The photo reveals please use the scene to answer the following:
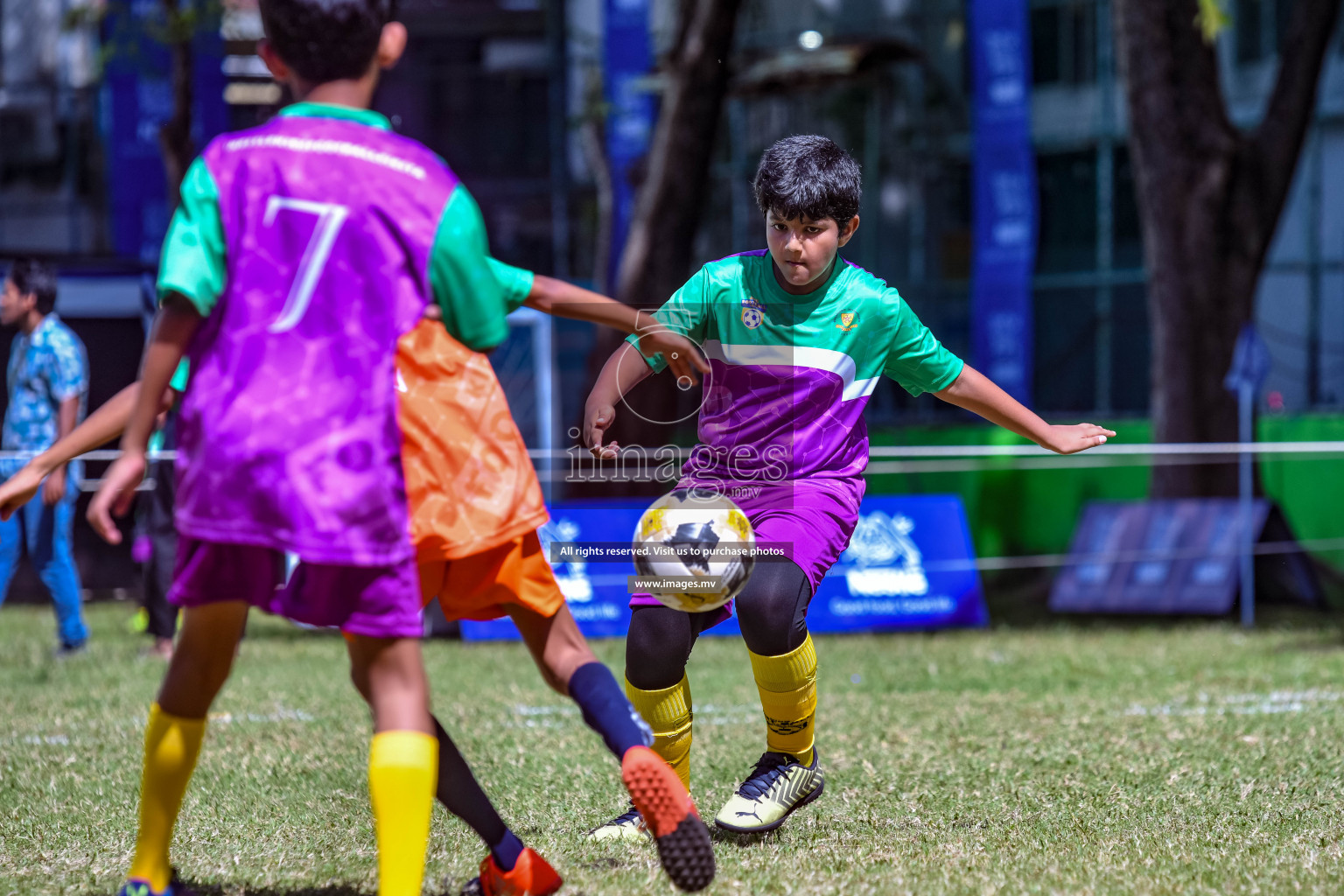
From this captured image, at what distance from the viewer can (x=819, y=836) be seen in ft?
12.4

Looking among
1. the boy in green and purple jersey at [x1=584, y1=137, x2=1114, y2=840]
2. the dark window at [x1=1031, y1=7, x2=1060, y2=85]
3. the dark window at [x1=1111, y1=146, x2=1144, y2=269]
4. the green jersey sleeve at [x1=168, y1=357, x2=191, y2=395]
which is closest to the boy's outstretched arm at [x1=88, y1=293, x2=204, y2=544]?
the green jersey sleeve at [x1=168, y1=357, x2=191, y2=395]

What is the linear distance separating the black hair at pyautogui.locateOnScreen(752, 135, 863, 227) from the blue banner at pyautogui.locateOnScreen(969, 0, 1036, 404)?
41.5 ft

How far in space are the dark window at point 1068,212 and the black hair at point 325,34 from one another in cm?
1933

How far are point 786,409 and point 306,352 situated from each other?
1536 mm

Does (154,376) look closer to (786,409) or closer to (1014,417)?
(786,409)

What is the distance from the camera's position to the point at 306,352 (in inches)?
A: 96.7

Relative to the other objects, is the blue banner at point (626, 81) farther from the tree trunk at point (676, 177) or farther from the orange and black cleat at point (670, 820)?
the orange and black cleat at point (670, 820)

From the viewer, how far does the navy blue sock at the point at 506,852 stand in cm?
305

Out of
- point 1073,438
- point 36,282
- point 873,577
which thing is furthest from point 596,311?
point 873,577

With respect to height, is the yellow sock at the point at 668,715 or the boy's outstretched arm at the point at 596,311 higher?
the boy's outstretched arm at the point at 596,311

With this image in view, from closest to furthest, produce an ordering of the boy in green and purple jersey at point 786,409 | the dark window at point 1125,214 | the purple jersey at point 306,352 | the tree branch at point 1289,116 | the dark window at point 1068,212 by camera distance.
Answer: the purple jersey at point 306,352 → the boy in green and purple jersey at point 786,409 → the tree branch at point 1289,116 → the dark window at point 1125,214 → the dark window at point 1068,212

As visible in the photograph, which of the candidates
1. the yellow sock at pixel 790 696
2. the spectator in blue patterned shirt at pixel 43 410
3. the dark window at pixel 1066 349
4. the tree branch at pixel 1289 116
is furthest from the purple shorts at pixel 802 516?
the dark window at pixel 1066 349

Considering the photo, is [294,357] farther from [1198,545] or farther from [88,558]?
[88,558]

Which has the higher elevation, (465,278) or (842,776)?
(465,278)
